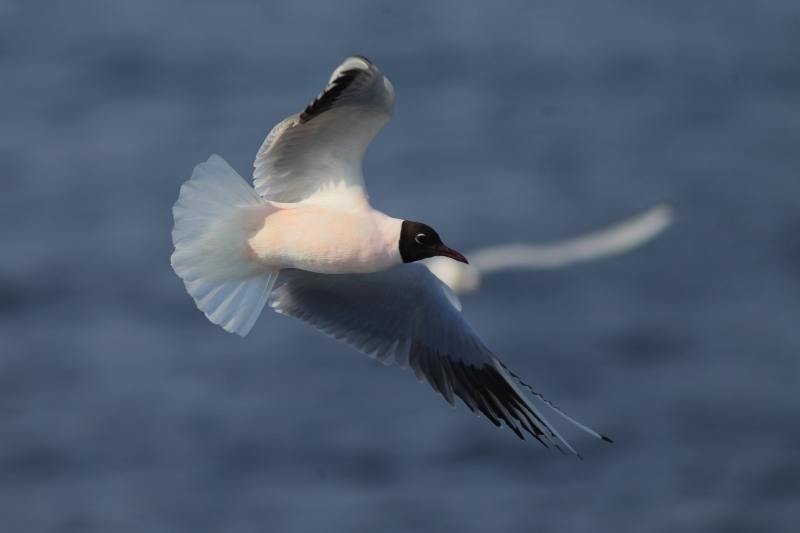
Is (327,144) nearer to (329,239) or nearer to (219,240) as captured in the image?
(329,239)

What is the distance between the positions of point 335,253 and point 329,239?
0.07 meters

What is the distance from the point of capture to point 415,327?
6.36 m

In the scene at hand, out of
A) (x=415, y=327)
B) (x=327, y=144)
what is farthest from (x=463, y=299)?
(x=327, y=144)

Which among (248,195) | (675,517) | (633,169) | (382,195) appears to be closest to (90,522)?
(382,195)

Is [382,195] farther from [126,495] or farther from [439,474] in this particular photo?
[126,495]

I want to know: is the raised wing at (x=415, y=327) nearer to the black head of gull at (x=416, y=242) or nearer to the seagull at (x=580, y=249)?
the black head of gull at (x=416, y=242)

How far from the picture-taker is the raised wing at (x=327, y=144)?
17.5 ft

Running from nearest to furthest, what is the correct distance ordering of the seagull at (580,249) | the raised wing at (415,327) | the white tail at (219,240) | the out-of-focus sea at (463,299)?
the white tail at (219,240) → the raised wing at (415,327) → the seagull at (580,249) → the out-of-focus sea at (463,299)

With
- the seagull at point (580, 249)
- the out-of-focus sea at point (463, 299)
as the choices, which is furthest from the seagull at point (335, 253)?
the out-of-focus sea at point (463, 299)

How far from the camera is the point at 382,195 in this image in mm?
15859

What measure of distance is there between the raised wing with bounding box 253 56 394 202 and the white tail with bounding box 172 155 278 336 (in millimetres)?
229

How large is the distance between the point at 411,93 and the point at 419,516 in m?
6.95

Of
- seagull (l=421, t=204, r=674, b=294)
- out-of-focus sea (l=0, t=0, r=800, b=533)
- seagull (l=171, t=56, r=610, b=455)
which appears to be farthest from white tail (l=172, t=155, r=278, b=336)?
out-of-focus sea (l=0, t=0, r=800, b=533)

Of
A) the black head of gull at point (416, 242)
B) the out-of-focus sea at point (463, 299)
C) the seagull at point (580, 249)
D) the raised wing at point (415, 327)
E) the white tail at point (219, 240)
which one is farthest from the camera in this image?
the out-of-focus sea at point (463, 299)
